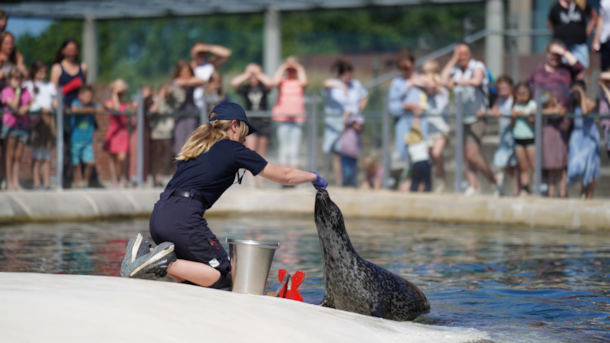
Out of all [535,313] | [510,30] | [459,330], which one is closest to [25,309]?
[459,330]

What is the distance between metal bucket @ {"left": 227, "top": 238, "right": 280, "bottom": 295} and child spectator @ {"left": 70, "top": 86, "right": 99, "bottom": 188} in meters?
7.63

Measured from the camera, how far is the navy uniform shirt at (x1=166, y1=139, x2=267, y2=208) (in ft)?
19.1

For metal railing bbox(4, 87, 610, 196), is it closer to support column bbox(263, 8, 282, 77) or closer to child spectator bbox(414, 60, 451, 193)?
child spectator bbox(414, 60, 451, 193)

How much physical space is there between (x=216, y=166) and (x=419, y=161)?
7342 millimetres

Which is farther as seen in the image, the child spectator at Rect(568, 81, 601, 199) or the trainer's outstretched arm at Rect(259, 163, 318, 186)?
the child spectator at Rect(568, 81, 601, 199)

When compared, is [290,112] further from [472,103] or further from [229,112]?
[229,112]

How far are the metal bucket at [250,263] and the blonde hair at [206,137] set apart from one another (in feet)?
2.21

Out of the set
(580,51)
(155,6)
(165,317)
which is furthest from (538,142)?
(155,6)

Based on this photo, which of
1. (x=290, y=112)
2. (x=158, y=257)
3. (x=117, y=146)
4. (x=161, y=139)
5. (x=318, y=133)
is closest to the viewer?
(x=158, y=257)

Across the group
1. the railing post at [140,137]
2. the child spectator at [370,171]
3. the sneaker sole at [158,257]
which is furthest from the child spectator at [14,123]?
the sneaker sole at [158,257]

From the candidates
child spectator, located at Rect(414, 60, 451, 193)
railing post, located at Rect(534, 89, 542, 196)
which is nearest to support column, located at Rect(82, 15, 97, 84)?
child spectator, located at Rect(414, 60, 451, 193)

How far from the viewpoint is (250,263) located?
5695 mm

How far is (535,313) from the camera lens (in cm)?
630

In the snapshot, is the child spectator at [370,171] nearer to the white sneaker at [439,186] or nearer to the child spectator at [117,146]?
the white sneaker at [439,186]
